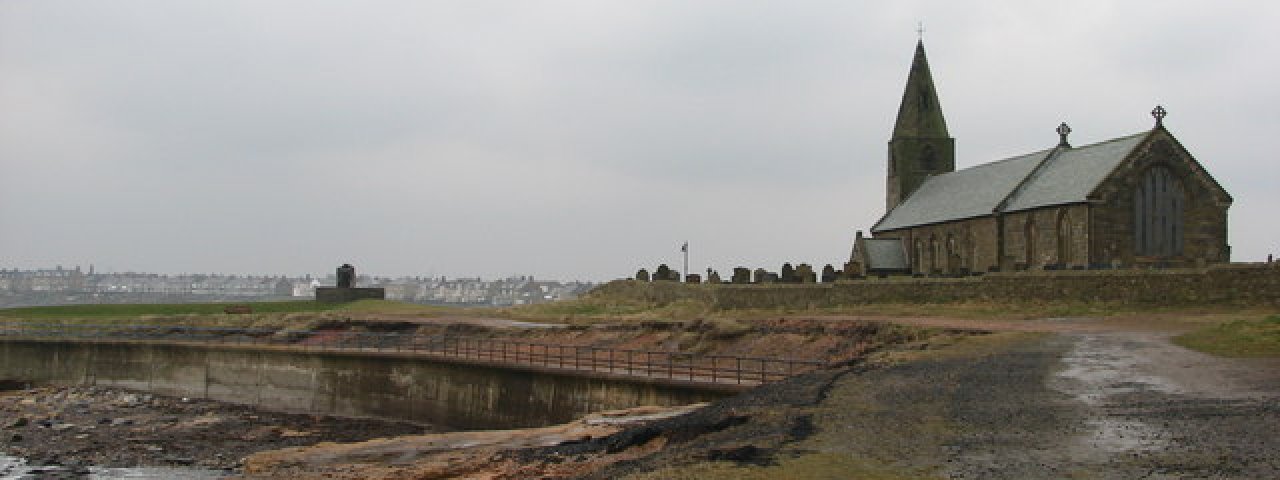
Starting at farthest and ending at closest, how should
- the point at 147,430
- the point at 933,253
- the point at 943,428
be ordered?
the point at 933,253
the point at 147,430
the point at 943,428

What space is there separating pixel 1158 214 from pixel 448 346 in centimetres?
3172

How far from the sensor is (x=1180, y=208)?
47281mm

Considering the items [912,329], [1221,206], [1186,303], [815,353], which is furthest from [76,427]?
[1221,206]

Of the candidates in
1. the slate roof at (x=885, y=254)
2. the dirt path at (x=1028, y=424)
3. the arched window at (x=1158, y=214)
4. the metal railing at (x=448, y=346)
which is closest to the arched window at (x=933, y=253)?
the slate roof at (x=885, y=254)

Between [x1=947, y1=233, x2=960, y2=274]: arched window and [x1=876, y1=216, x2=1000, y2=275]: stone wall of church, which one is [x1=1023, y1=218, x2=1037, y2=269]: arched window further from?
[x1=947, y1=233, x2=960, y2=274]: arched window

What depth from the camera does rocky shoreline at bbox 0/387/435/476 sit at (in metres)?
30.5

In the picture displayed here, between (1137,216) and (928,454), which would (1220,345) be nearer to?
(928,454)

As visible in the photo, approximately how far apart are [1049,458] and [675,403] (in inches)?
578

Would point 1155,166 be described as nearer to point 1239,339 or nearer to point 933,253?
point 933,253

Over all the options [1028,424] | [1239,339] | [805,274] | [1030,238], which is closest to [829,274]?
[805,274]

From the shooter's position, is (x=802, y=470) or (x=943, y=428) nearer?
(x=802, y=470)

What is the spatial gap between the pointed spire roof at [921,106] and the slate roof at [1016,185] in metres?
5.54

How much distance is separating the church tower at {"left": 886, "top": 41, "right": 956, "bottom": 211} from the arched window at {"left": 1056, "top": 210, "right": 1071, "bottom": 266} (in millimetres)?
25490

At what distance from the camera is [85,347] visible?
2079 inches
